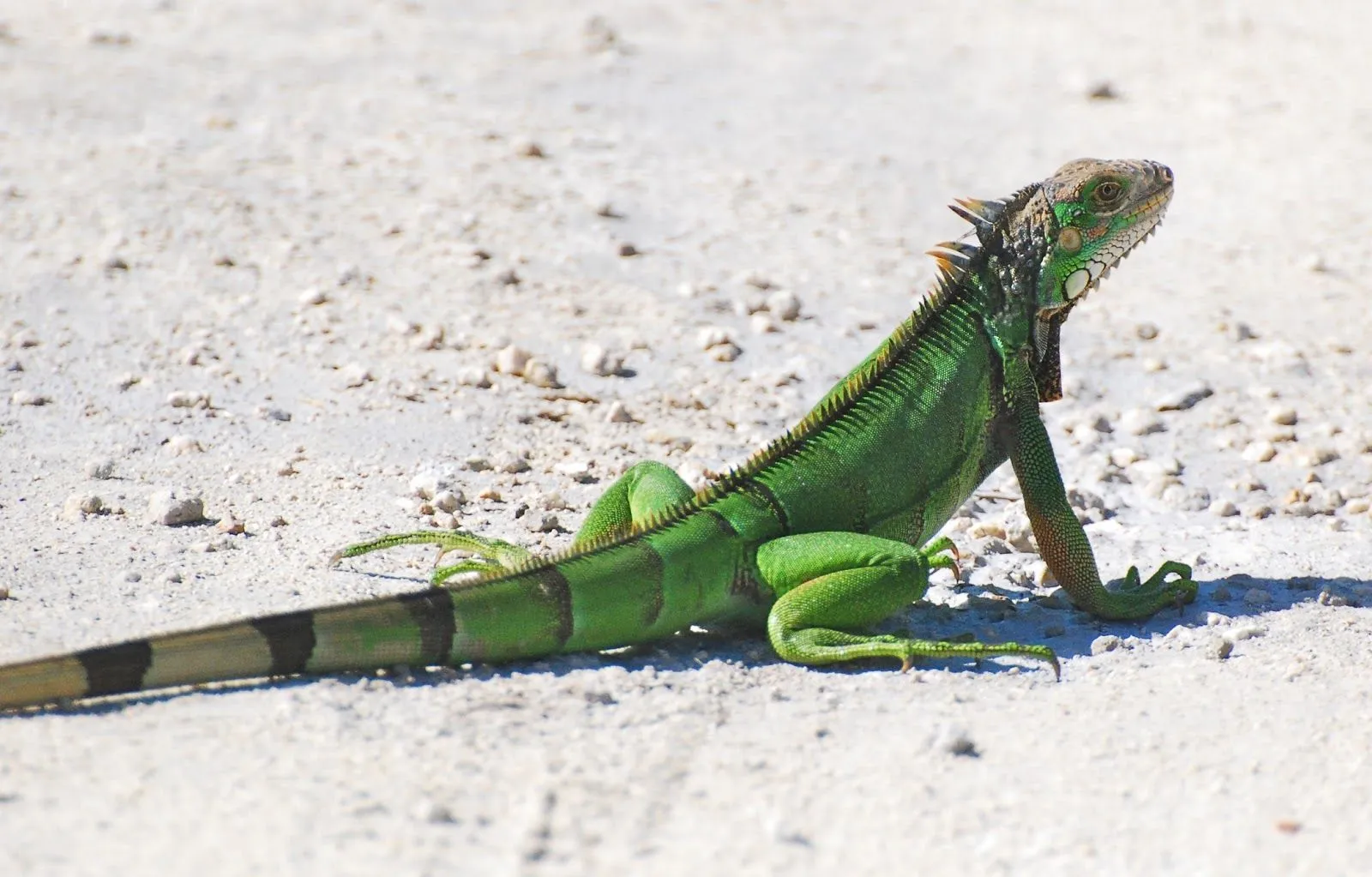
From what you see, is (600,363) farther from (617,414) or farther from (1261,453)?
(1261,453)

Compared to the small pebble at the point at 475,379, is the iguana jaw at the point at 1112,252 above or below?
above

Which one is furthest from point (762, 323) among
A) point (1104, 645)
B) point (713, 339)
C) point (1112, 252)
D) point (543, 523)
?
point (1104, 645)

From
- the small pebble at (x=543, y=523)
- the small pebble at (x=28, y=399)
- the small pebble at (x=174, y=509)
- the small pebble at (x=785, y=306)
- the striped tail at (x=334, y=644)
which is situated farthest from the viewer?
the small pebble at (x=785, y=306)

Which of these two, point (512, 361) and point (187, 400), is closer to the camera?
point (187, 400)

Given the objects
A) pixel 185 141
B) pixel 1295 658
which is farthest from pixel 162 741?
pixel 185 141

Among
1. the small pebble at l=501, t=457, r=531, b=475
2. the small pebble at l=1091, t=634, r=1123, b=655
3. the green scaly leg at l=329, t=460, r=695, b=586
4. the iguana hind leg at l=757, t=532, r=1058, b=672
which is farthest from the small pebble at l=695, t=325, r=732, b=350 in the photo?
the small pebble at l=1091, t=634, r=1123, b=655

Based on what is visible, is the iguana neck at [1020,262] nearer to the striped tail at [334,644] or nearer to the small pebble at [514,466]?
→ the striped tail at [334,644]

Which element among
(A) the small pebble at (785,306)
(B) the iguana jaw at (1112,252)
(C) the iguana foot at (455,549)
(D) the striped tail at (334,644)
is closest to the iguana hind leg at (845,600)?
(D) the striped tail at (334,644)
